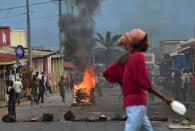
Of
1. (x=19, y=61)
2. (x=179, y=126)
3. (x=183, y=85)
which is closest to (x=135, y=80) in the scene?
(x=179, y=126)

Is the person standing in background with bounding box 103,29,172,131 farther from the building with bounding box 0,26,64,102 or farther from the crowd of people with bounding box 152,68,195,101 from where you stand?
the building with bounding box 0,26,64,102

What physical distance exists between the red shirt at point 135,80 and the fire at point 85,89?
19.7m

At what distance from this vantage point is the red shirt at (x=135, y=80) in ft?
22.1

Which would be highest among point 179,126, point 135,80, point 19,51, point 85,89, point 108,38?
point 108,38

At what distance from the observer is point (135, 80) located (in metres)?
6.75

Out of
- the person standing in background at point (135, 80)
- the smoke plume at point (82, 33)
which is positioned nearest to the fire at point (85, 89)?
the smoke plume at point (82, 33)

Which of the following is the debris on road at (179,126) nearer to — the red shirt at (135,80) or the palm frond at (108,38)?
the red shirt at (135,80)

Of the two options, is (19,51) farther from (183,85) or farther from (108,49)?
Result: (108,49)

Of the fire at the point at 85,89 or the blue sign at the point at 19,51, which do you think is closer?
the fire at the point at 85,89

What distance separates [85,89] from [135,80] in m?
20.6

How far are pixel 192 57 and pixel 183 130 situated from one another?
22.0m

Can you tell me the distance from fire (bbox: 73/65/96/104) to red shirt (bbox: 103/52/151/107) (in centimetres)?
1974

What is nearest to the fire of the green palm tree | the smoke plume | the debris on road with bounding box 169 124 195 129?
the smoke plume

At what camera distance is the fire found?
26703 millimetres
